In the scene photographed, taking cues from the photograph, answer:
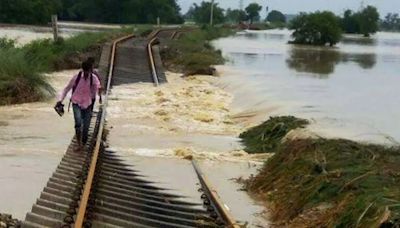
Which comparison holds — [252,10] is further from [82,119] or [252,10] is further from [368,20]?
[82,119]

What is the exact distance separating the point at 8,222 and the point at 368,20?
420ft

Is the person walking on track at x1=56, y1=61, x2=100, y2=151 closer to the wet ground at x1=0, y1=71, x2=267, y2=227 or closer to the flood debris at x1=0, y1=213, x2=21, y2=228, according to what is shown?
the wet ground at x1=0, y1=71, x2=267, y2=227

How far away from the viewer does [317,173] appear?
31.4 feet

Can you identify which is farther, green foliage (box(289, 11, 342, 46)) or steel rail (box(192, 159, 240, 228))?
green foliage (box(289, 11, 342, 46))

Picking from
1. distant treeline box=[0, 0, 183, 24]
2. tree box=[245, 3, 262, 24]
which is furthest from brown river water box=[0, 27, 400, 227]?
tree box=[245, 3, 262, 24]

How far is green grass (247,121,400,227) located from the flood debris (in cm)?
293

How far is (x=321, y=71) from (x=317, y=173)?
90.7 ft

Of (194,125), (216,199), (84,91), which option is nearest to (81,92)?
(84,91)

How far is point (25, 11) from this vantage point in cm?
9500

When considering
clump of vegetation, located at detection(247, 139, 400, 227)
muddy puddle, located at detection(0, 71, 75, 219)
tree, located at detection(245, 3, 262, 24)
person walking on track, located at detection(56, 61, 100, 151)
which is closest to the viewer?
clump of vegetation, located at detection(247, 139, 400, 227)

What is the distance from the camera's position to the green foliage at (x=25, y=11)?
9400 centimetres

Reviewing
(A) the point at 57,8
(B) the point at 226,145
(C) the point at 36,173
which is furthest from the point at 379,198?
(A) the point at 57,8

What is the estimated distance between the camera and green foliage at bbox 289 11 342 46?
72.5 metres

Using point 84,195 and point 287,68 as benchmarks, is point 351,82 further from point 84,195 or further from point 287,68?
point 84,195
